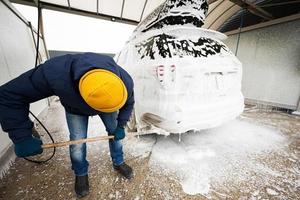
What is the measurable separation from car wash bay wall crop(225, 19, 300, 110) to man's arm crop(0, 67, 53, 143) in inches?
219

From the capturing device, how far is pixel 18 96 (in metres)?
1.25

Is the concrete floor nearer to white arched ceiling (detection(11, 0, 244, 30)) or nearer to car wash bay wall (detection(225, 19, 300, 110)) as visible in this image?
car wash bay wall (detection(225, 19, 300, 110))

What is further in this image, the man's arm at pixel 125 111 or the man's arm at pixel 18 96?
the man's arm at pixel 125 111

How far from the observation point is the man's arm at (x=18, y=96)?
1241mm

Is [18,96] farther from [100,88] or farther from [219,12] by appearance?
[219,12]

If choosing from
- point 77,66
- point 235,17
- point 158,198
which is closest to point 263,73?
point 235,17

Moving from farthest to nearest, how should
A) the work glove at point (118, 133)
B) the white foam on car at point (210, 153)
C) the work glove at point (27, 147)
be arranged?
the white foam on car at point (210, 153) < the work glove at point (118, 133) < the work glove at point (27, 147)

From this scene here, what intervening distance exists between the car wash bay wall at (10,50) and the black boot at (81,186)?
1054 mm

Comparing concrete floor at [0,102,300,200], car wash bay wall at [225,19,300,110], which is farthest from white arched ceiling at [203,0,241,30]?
concrete floor at [0,102,300,200]

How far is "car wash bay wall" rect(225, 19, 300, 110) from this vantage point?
171 inches

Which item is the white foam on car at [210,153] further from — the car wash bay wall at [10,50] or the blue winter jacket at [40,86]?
the car wash bay wall at [10,50]

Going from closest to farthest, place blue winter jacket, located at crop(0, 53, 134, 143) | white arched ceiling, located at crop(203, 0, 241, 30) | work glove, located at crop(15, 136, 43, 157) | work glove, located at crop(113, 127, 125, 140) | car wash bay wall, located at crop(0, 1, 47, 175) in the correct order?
blue winter jacket, located at crop(0, 53, 134, 143) < work glove, located at crop(15, 136, 43, 157) < work glove, located at crop(113, 127, 125, 140) < car wash bay wall, located at crop(0, 1, 47, 175) < white arched ceiling, located at crop(203, 0, 241, 30)

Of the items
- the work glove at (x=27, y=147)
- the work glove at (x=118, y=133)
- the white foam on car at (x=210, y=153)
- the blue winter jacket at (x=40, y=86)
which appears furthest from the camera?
the white foam on car at (x=210, y=153)

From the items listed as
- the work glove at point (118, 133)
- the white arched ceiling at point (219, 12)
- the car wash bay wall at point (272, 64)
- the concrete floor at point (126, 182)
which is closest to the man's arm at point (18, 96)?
the work glove at point (118, 133)
